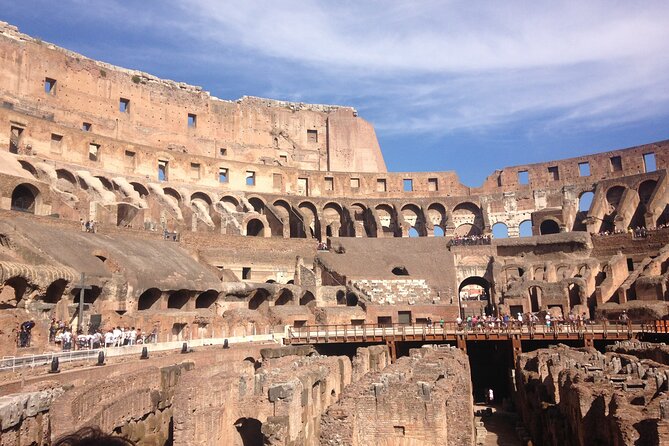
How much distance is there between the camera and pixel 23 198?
30.2 metres

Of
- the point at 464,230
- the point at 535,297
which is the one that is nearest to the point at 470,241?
the point at 535,297

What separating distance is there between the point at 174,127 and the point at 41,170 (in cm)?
1781

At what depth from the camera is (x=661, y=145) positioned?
44938 millimetres

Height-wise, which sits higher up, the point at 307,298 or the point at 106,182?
the point at 106,182

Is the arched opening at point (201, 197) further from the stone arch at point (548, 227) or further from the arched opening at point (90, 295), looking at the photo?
the stone arch at point (548, 227)

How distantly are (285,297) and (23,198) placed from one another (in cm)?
1526

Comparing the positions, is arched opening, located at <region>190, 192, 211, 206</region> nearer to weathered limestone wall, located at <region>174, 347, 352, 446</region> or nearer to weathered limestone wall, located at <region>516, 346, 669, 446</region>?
weathered limestone wall, located at <region>516, 346, 669, 446</region>

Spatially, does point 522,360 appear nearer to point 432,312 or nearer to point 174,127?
point 432,312

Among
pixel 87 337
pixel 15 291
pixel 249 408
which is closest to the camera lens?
pixel 249 408

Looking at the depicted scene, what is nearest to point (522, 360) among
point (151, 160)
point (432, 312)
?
point (432, 312)

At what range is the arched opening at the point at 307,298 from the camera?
3441 cm

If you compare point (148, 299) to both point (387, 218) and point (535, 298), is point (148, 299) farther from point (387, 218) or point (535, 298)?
point (387, 218)

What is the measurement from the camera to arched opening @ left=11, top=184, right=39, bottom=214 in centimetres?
2989

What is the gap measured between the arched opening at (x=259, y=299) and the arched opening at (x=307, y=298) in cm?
294
